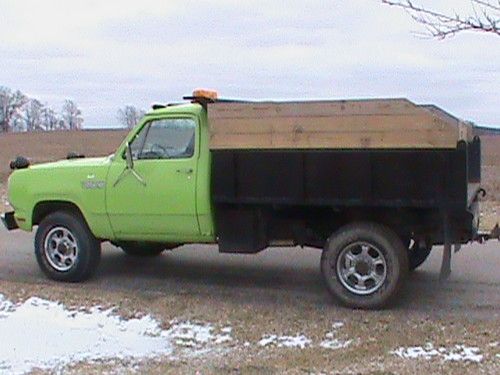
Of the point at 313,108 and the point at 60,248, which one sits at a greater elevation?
the point at 313,108

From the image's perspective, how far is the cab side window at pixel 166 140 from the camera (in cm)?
736

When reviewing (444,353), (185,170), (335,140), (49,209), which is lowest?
(444,353)

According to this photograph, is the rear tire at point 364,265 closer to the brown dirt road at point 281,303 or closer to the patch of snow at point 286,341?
the brown dirt road at point 281,303

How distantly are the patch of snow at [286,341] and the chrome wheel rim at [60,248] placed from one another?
2.97 m

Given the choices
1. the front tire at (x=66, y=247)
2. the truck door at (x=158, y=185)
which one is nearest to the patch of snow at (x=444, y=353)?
the truck door at (x=158, y=185)

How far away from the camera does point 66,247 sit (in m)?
7.91

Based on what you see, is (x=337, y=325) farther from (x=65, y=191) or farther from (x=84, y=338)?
(x=65, y=191)

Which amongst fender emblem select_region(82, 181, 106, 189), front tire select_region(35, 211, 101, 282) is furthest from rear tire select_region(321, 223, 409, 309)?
front tire select_region(35, 211, 101, 282)

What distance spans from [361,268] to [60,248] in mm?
3401

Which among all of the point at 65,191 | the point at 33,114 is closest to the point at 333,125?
the point at 65,191

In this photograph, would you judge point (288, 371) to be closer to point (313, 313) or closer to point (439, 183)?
point (313, 313)

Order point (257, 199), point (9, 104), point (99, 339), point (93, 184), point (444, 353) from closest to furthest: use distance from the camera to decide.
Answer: point (444, 353), point (99, 339), point (257, 199), point (93, 184), point (9, 104)

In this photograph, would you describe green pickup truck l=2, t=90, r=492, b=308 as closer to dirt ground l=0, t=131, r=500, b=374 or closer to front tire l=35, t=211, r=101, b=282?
front tire l=35, t=211, r=101, b=282

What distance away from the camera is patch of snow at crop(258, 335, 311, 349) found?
18.4 ft
